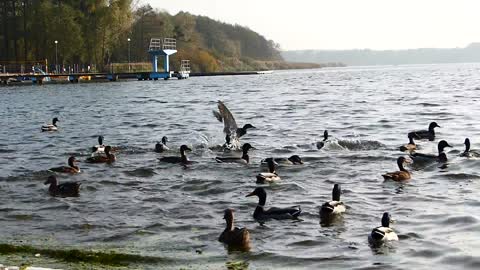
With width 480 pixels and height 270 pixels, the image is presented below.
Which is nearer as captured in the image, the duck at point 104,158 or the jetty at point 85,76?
the duck at point 104,158

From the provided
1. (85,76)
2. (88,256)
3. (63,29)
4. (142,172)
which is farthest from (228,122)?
(63,29)

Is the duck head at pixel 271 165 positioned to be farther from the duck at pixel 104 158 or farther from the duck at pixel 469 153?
the duck at pixel 469 153

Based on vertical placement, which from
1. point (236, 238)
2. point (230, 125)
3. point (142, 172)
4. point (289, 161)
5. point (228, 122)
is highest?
point (228, 122)

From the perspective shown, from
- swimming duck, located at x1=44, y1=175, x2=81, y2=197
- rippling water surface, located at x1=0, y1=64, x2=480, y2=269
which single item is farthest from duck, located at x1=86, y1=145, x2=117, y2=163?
swimming duck, located at x1=44, y1=175, x2=81, y2=197

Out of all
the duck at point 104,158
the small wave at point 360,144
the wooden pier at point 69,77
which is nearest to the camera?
the duck at point 104,158

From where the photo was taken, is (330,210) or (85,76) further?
(85,76)

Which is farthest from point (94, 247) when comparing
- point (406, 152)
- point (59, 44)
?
point (59, 44)

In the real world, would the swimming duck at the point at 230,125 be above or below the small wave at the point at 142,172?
above

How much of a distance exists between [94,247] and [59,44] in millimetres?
107003

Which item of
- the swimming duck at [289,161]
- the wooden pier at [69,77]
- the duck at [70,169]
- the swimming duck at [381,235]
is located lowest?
the wooden pier at [69,77]

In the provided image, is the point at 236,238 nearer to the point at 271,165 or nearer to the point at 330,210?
the point at 330,210

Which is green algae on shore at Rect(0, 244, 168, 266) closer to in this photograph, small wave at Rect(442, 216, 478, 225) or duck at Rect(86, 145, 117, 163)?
small wave at Rect(442, 216, 478, 225)

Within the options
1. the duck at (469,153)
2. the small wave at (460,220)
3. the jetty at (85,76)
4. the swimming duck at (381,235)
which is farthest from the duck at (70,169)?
the jetty at (85,76)

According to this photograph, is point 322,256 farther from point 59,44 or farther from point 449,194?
point 59,44
